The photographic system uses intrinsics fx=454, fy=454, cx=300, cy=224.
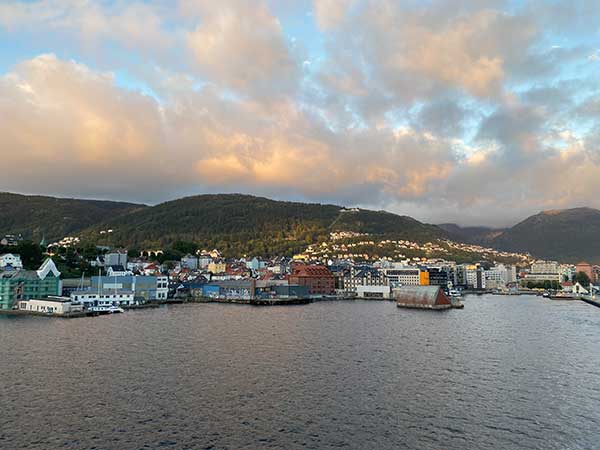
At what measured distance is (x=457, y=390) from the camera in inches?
670

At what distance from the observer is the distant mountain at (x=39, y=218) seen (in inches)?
6383

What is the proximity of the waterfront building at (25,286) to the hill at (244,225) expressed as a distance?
8025 centimetres

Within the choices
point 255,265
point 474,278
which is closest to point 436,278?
point 474,278

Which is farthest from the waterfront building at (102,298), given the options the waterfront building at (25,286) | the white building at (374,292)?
the white building at (374,292)

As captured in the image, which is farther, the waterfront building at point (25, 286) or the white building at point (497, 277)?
the white building at point (497, 277)

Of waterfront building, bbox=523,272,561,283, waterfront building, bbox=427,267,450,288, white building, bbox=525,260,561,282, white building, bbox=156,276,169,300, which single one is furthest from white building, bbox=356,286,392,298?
white building, bbox=525,260,561,282

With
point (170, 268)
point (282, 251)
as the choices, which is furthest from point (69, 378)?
point (282, 251)

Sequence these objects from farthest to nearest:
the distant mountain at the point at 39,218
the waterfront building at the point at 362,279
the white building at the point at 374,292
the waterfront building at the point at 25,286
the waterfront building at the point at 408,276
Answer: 1. the distant mountain at the point at 39,218
2. the waterfront building at the point at 408,276
3. the waterfront building at the point at 362,279
4. the white building at the point at 374,292
5. the waterfront building at the point at 25,286

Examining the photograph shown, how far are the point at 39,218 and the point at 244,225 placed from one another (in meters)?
81.6

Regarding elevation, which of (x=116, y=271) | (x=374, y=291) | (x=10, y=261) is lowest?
(x=374, y=291)

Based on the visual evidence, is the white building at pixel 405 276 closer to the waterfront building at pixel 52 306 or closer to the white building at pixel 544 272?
the white building at pixel 544 272

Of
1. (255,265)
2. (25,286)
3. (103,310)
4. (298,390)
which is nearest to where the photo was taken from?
(298,390)

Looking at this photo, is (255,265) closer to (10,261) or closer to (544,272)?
(10,261)

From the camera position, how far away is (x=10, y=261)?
6319 centimetres
